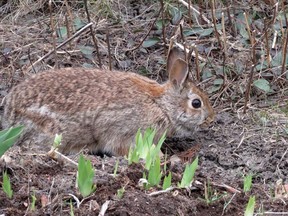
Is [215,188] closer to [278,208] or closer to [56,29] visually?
[278,208]

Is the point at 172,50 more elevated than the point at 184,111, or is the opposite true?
the point at 172,50

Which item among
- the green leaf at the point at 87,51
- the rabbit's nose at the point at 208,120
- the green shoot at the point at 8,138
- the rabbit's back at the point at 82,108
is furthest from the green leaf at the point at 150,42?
the green shoot at the point at 8,138

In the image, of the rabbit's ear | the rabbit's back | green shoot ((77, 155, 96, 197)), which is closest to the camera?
green shoot ((77, 155, 96, 197))

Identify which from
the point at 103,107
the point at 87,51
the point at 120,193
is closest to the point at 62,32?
the point at 87,51

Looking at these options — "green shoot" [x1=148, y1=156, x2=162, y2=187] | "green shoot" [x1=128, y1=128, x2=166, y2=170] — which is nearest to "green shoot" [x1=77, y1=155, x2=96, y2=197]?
"green shoot" [x1=148, y1=156, x2=162, y2=187]

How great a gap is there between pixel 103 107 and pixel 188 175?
6.37ft

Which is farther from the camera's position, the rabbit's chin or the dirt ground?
the rabbit's chin

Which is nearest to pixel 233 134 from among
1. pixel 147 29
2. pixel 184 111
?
pixel 184 111

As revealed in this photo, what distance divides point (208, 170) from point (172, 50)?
1.19 m

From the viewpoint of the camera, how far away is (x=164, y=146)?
6.09m

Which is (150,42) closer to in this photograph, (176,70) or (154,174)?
(176,70)

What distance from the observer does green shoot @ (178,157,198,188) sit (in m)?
3.94

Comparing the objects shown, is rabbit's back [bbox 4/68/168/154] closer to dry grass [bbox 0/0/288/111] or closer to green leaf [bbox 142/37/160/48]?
dry grass [bbox 0/0/288/111]

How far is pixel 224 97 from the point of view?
6.65 metres
